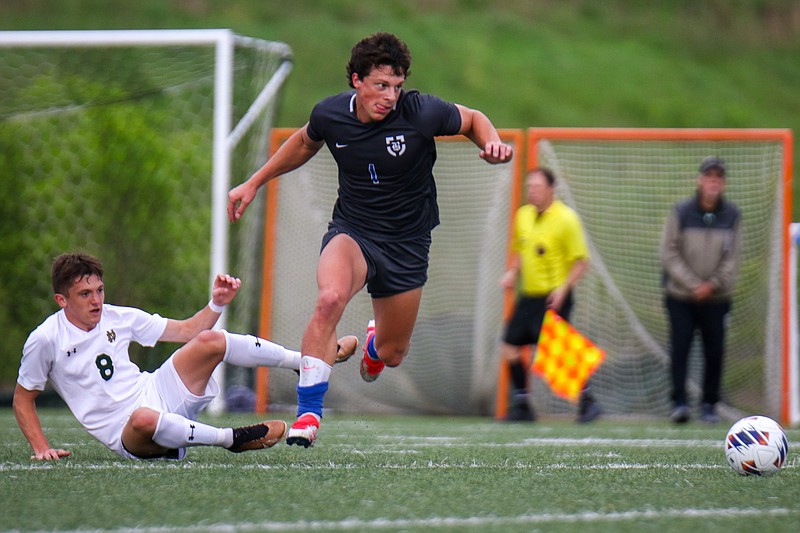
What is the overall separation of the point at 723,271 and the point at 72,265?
577cm

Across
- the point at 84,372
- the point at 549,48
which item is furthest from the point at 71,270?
the point at 549,48

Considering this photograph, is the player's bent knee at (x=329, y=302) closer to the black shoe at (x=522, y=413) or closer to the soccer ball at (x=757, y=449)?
the soccer ball at (x=757, y=449)

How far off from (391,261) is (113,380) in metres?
1.57

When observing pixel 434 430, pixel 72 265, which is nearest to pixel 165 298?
pixel 434 430

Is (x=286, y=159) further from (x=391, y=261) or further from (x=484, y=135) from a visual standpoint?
(x=484, y=135)

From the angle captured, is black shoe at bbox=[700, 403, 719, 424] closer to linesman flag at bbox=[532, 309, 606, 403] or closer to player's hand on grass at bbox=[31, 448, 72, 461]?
linesman flag at bbox=[532, 309, 606, 403]

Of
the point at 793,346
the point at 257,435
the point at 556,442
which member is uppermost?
the point at 793,346

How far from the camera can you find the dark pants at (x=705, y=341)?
364 inches

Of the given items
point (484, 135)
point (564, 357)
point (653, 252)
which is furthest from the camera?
point (653, 252)

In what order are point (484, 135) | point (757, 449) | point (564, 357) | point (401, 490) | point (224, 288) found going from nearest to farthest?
point (401, 490)
point (757, 449)
point (224, 288)
point (484, 135)
point (564, 357)

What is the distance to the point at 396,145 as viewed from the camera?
5781 mm

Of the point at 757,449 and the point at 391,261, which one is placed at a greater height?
the point at 391,261

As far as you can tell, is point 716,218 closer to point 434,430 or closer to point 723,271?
point 723,271

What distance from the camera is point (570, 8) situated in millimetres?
23938
